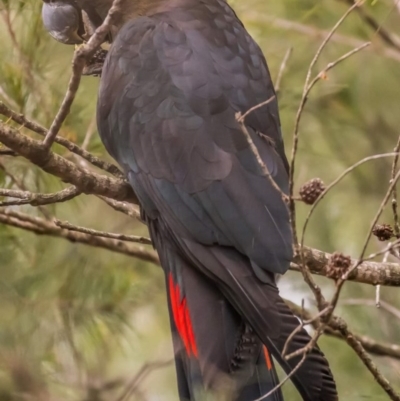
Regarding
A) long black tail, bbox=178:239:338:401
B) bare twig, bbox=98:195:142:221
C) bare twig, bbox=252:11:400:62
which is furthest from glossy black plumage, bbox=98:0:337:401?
bare twig, bbox=252:11:400:62

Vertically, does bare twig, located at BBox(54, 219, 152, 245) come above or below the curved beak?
below

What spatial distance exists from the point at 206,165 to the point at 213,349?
36 centimetres

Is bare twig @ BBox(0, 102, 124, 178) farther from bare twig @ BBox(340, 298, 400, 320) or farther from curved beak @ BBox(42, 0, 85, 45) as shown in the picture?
bare twig @ BBox(340, 298, 400, 320)

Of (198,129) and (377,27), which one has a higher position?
(377,27)

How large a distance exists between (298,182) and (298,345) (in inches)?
47.4

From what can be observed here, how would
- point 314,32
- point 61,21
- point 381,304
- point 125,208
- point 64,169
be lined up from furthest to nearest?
point 314,32 < point 381,304 < point 61,21 < point 125,208 < point 64,169

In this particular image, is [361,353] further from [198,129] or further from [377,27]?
[377,27]

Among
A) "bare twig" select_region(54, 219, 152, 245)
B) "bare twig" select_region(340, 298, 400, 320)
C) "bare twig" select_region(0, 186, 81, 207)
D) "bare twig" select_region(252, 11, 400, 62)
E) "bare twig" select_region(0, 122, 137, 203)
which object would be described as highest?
"bare twig" select_region(252, 11, 400, 62)

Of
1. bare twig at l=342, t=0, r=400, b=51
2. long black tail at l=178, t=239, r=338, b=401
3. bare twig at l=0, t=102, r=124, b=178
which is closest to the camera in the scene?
long black tail at l=178, t=239, r=338, b=401

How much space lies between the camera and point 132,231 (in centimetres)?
257

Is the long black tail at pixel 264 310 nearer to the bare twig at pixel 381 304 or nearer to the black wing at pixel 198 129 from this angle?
the black wing at pixel 198 129

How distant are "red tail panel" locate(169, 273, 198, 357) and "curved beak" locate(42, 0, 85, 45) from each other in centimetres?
68

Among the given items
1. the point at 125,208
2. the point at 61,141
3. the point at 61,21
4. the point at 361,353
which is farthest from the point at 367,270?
the point at 61,21

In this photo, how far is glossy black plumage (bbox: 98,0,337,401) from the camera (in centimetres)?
149
